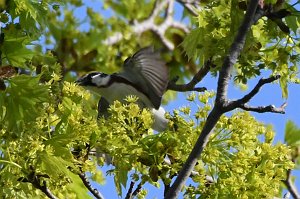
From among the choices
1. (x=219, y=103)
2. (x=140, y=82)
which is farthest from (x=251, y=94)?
(x=140, y=82)

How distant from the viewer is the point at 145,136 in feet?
11.0

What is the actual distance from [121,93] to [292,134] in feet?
6.67

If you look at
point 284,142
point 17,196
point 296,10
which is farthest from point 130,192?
point 296,10

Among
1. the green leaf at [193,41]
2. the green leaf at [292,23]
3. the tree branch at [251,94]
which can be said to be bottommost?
the tree branch at [251,94]

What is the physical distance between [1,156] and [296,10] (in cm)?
125

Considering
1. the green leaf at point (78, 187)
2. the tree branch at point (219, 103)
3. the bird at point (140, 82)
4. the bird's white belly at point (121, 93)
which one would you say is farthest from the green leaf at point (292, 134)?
the bird's white belly at point (121, 93)

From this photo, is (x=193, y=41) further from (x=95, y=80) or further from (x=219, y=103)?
(x=95, y=80)

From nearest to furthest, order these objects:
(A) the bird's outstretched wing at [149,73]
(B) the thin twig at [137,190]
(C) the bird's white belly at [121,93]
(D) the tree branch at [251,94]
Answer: (D) the tree branch at [251,94], (B) the thin twig at [137,190], (A) the bird's outstretched wing at [149,73], (C) the bird's white belly at [121,93]

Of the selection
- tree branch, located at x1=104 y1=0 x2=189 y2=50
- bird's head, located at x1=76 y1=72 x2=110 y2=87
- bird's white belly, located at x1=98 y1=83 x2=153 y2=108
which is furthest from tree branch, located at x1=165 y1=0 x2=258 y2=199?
tree branch, located at x1=104 y1=0 x2=189 y2=50

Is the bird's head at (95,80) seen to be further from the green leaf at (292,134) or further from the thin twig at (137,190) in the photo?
the thin twig at (137,190)

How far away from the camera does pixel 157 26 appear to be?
802 cm

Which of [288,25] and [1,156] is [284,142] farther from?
[1,156]

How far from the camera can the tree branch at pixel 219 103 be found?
291 cm

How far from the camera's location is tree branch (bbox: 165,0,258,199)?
291 cm
